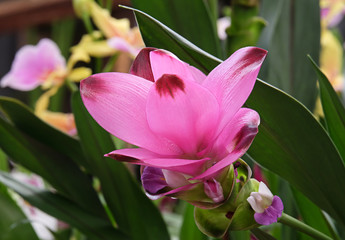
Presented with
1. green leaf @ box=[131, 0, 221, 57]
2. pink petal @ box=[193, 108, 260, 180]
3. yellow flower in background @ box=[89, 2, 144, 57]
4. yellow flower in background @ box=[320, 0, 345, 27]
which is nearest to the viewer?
pink petal @ box=[193, 108, 260, 180]

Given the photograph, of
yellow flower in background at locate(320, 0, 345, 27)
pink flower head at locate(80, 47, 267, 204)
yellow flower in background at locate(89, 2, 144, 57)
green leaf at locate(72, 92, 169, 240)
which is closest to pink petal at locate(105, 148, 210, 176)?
pink flower head at locate(80, 47, 267, 204)

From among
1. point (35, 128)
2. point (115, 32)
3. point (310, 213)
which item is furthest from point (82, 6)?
point (310, 213)

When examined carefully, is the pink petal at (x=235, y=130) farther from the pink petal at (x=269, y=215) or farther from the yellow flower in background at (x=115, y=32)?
the yellow flower in background at (x=115, y=32)

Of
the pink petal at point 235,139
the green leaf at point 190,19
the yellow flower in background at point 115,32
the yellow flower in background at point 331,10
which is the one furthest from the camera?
the yellow flower in background at point 331,10

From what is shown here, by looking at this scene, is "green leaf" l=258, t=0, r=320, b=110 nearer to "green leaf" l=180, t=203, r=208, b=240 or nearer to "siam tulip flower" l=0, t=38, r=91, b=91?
"green leaf" l=180, t=203, r=208, b=240

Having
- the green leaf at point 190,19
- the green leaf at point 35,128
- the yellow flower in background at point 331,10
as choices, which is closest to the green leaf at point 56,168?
the green leaf at point 35,128
